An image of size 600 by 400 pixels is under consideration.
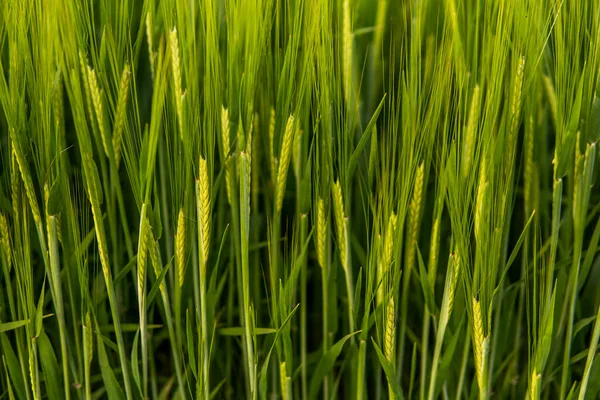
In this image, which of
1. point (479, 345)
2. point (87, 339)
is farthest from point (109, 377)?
point (479, 345)

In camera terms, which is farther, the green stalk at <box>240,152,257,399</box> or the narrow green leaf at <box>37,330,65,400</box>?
the narrow green leaf at <box>37,330,65,400</box>

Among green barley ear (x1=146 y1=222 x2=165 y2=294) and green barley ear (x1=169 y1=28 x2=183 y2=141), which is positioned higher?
green barley ear (x1=169 y1=28 x2=183 y2=141)

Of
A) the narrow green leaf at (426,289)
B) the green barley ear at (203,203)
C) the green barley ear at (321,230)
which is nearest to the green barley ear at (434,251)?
the narrow green leaf at (426,289)

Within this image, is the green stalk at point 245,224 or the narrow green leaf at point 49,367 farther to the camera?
the narrow green leaf at point 49,367

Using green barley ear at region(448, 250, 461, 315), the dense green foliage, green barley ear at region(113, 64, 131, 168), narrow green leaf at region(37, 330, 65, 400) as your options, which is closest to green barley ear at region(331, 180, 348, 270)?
the dense green foliage

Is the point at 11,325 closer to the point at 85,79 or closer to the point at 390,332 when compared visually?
the point at 85,79

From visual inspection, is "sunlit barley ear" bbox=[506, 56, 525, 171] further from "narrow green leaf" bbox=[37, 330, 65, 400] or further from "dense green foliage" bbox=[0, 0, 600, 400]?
"narrow green leaf" bbox=[37, 330, 65, 400]

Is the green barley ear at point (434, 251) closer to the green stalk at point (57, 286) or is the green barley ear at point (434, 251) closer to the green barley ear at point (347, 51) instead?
the green barley ear at point (347, 51)

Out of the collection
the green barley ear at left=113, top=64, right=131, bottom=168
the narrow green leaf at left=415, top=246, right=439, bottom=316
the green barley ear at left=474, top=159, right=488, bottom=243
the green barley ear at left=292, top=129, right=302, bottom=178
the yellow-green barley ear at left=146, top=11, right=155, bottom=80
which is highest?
the yellow-green barley ear at left=146, top=11, right=155, bottom=80
